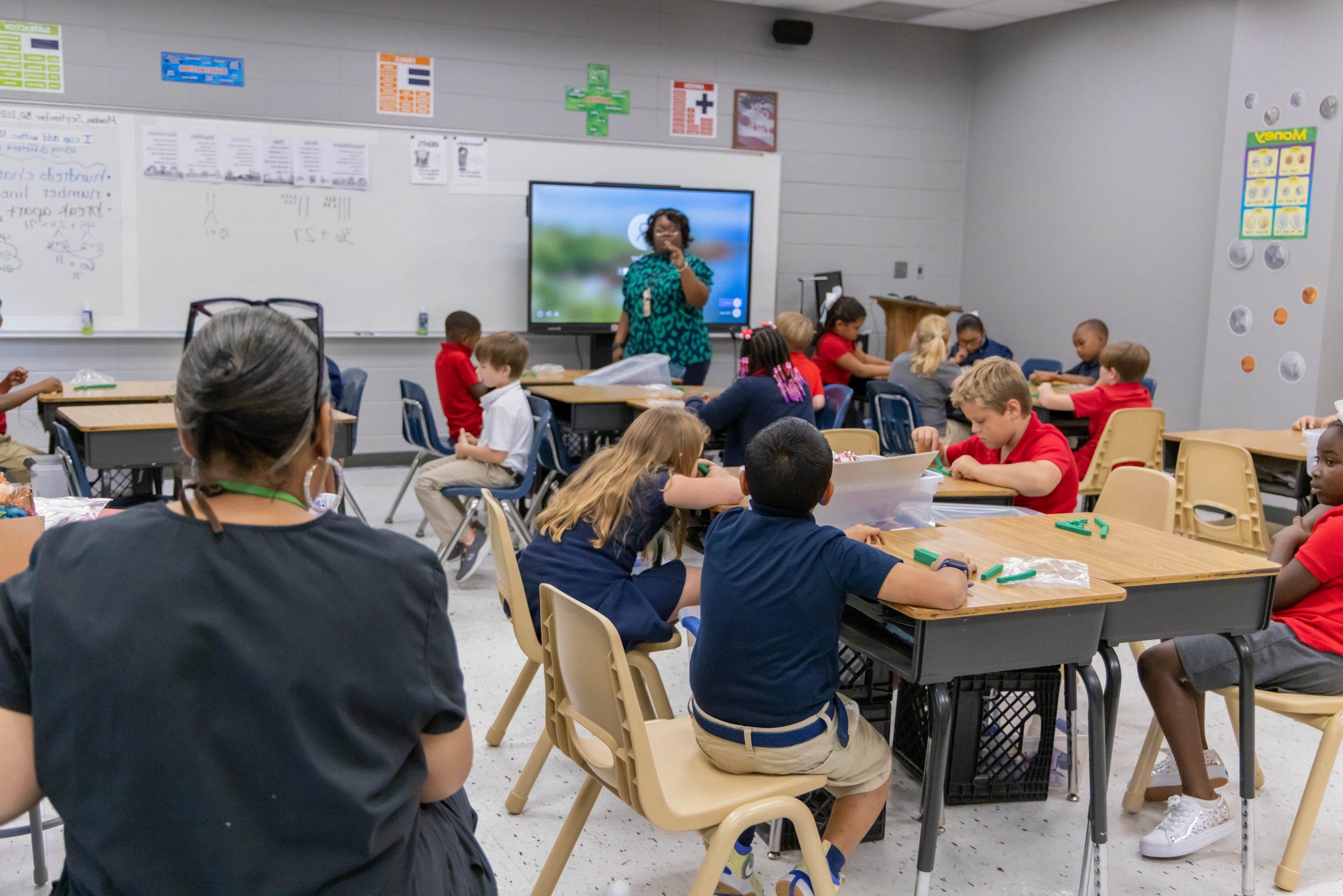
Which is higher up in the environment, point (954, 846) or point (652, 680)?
point (652, 680)

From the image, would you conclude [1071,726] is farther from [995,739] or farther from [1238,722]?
[1238,722]

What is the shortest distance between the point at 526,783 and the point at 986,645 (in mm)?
1143

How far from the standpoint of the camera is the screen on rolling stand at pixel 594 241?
6656 mm

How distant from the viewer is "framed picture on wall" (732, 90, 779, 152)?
7301mm

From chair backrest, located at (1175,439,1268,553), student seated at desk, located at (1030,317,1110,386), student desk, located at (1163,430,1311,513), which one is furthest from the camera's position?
student seated at desk, located at (1030,317,1110,386)

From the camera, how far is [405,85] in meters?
6.44

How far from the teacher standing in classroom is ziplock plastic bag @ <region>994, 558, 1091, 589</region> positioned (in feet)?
12.5

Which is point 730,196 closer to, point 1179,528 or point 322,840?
point 1179,528

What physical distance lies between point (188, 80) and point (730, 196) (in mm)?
3285

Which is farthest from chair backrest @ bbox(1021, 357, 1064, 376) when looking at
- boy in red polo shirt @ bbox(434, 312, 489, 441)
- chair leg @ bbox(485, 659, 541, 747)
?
chair leg @ bbox(485, 659, 541, 747)

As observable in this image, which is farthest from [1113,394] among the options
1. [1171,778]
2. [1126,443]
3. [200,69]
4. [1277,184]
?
[200,69]

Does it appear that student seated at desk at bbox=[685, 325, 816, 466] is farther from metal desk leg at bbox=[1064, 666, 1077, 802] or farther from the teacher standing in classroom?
the teacher standing in classroom

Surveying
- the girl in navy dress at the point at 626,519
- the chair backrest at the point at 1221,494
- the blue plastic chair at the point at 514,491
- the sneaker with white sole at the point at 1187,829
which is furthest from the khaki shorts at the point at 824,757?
the blue plastic chair at the point at 514,491

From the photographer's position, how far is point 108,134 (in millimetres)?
5773
